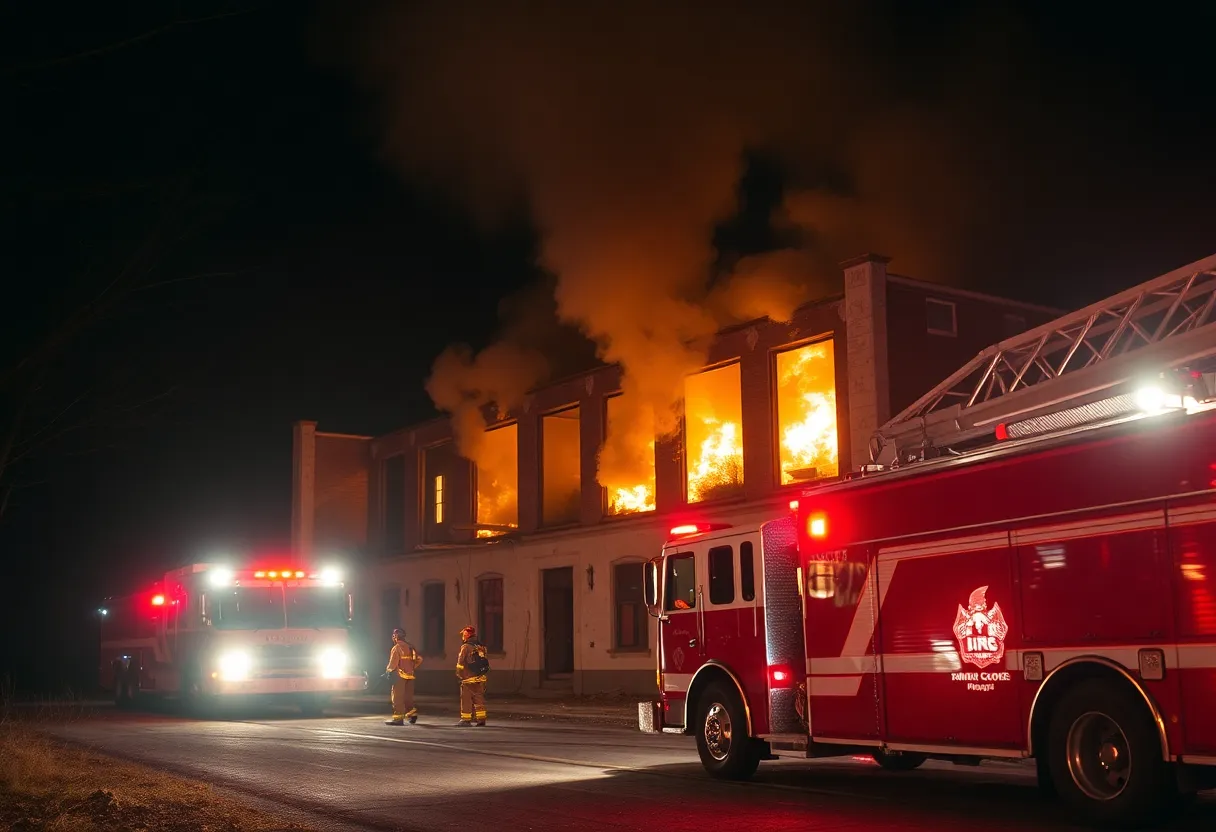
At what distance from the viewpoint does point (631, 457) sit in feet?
87.8

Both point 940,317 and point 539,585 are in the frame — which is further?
point 539,585

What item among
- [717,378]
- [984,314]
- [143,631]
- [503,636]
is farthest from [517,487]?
[984,314]

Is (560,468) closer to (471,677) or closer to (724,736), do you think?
(471,677)

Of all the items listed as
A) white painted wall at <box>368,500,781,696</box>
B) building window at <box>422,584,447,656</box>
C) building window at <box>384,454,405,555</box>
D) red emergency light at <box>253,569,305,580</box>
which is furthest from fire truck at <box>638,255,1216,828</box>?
building window at <box>384,454,405,555</box>

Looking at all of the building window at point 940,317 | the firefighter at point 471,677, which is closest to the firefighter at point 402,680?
the firefighter at point 471,677

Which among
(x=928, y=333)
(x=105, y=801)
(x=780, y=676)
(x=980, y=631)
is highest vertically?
(x=928, y=333)

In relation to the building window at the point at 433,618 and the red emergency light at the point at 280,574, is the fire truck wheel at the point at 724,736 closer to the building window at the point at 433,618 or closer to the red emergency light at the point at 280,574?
the red emergency light at the point at 280,574

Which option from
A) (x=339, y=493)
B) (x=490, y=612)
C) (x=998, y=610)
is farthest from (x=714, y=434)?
(x=339, y=493)

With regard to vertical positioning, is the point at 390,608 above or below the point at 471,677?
above

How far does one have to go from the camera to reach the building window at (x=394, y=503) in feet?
121

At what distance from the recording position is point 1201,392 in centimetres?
846

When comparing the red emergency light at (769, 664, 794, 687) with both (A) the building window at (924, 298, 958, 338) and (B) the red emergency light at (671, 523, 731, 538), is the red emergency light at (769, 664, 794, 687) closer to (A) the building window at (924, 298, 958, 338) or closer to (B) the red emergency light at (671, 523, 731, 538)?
(B) the red emergency light at (671, 523, 731, 538)

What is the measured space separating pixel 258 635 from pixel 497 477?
11.8 m

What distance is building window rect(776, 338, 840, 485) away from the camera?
893 inches
